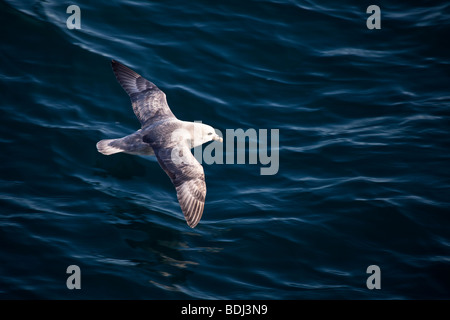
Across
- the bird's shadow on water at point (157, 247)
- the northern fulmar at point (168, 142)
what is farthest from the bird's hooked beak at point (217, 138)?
the bird's shadow on water at point (157, 247)

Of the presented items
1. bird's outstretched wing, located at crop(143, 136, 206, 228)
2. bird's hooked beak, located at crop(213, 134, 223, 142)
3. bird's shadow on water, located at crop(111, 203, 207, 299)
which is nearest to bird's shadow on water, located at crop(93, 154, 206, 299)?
bird's shadow on water, located at crop(111, 203, 207, 299)

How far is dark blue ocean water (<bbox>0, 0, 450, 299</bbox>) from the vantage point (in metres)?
7.21

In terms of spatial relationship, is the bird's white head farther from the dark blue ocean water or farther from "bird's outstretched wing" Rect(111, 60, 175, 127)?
"bird's outstretched wing" Rect(111, 60, 175, 127)

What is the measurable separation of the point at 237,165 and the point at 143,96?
7.50 ft

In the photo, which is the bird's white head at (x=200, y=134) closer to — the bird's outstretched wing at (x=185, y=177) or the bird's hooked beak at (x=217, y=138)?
the bird's hooked beak at (x=217, y=138)

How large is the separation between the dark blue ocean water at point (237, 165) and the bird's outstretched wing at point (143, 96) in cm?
48

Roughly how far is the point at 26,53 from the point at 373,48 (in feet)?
25.9

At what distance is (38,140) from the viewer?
9070 millimetres

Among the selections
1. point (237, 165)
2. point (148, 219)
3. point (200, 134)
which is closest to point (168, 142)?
point (200, 134)

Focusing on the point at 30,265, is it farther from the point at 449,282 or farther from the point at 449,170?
the point at 449,170

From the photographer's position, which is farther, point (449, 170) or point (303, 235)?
point (449, 170)

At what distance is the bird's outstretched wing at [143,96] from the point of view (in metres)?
9.43
